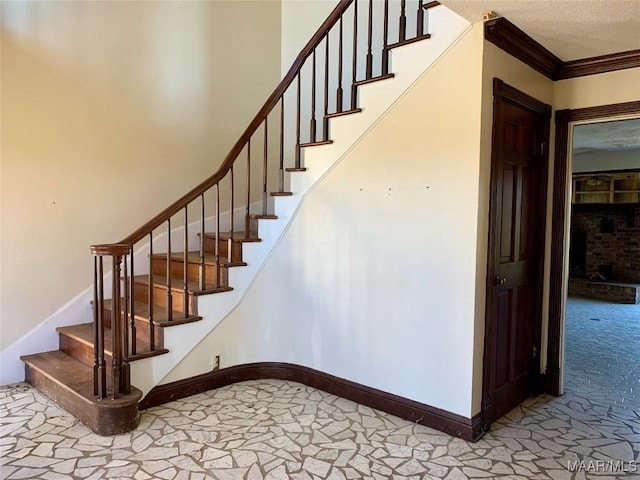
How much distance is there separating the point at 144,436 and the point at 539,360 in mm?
2748

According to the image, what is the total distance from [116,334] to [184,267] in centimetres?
79

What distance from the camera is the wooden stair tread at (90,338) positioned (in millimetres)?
2965

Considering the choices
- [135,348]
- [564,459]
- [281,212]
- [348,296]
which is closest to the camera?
[564,459]

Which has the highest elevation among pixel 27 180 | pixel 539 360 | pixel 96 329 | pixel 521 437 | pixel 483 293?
pixel 27 180

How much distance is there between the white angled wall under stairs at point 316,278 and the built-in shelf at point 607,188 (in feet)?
20.9

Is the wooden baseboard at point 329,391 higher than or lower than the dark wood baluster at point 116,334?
lower

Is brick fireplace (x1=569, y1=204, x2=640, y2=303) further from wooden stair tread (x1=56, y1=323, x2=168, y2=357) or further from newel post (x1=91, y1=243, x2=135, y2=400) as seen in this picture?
newel post (x1=91, y1=243, x2=135, y2=400)

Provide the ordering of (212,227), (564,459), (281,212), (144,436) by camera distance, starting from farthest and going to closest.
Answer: (212,227), (281,212), (144,436), (564,459)

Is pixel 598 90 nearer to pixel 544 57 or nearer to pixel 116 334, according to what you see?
pixel 544 57

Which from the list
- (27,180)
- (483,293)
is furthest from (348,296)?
(27,180)

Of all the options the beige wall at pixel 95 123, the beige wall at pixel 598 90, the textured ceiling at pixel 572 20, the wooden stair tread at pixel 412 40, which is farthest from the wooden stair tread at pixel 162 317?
the beige wall at pixel 598 90

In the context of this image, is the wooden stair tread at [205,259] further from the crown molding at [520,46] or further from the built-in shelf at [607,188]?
the built-in shelf at [607,188]

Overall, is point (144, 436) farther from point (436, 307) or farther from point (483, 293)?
point (483, 293)

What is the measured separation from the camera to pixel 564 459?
2.42m
